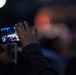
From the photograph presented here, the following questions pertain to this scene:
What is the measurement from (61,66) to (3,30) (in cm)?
442

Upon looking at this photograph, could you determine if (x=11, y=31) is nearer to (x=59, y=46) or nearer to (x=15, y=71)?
(x=15, y=71)

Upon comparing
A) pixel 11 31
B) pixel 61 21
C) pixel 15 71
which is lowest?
pixel 61 21

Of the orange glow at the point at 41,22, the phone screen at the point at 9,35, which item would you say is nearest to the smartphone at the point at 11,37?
the phone screen at the point at 9,35

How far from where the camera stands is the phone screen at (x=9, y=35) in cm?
248

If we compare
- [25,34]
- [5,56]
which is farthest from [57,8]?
[25,34]

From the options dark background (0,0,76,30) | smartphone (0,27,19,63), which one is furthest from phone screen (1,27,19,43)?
dark background (0,0,76,30)

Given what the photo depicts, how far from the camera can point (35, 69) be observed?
2.33 metres

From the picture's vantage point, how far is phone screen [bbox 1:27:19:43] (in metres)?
2.48

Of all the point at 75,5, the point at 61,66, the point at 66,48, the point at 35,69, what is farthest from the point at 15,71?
the point at 75,5

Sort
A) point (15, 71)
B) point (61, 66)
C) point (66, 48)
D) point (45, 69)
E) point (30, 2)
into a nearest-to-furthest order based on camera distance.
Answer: point (45, 69)
point (15, 71)
point (61, 66)
point (66, 48)
point (30, 2)

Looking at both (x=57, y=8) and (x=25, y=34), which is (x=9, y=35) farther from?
(x=57, y=8)

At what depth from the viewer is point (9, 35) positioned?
248 cm

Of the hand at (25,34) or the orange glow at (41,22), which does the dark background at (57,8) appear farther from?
the hand at (25,34)

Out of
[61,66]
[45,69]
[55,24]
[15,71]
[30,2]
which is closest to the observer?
[45,69]
